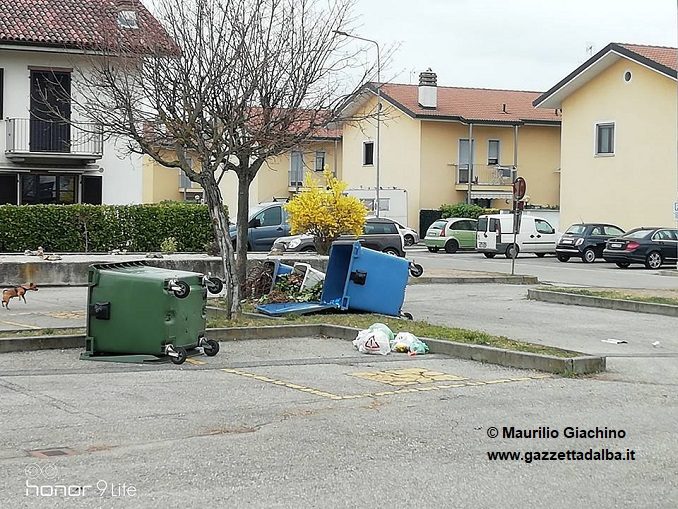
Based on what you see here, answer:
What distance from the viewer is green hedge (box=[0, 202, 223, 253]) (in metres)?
26.2

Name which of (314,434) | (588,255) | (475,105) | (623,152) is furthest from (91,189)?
(475,105)

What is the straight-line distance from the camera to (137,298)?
40.2ft

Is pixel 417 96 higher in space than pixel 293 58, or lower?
higher

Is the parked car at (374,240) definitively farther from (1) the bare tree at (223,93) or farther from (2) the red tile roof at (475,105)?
(2) the red tile roof at (475,105)

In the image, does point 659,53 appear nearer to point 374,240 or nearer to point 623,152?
point 623,152

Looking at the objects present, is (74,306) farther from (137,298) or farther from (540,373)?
(540,373)

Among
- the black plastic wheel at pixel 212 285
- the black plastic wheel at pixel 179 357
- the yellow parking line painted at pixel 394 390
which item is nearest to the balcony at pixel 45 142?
the black plastic wheel at pixel 212 285

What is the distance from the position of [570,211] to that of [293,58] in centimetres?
3362

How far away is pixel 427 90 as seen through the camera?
188 ft

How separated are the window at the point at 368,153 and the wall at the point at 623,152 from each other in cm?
1353

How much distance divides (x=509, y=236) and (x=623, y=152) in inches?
265

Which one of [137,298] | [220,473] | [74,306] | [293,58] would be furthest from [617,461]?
[74,306]

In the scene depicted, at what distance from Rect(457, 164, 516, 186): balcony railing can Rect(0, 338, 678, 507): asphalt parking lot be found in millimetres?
45957

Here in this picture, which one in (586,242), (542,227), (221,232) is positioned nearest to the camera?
(221,232)
